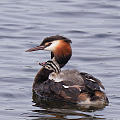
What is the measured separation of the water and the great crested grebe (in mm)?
227

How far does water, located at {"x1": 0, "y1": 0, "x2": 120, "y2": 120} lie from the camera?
9711mm

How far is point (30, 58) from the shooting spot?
43.0 feet

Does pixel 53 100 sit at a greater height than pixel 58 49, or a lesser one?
lesser

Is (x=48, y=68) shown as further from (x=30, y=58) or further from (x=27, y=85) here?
(x=30, y=58)

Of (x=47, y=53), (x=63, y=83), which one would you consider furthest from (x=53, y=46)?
(x=47, y=53)

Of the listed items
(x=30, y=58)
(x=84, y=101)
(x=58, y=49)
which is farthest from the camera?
(x=30, y=58)

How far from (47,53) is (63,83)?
12.1ft

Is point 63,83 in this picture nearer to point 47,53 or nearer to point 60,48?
point 60,48

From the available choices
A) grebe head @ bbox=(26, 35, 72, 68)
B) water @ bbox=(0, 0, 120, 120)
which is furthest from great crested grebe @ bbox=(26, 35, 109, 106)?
water @ bbox=(0, 0, 120, 120)

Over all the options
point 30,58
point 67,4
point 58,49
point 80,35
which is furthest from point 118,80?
point 67,4

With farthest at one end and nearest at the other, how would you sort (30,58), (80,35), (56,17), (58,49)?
1. (56,17)
2. (80,35)
3. (30,58)
4. (58,49)

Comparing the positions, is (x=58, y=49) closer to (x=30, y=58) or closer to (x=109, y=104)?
(x=109, y=104)

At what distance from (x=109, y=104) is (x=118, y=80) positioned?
142 cm

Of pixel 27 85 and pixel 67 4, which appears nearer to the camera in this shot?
pixel 27 85
